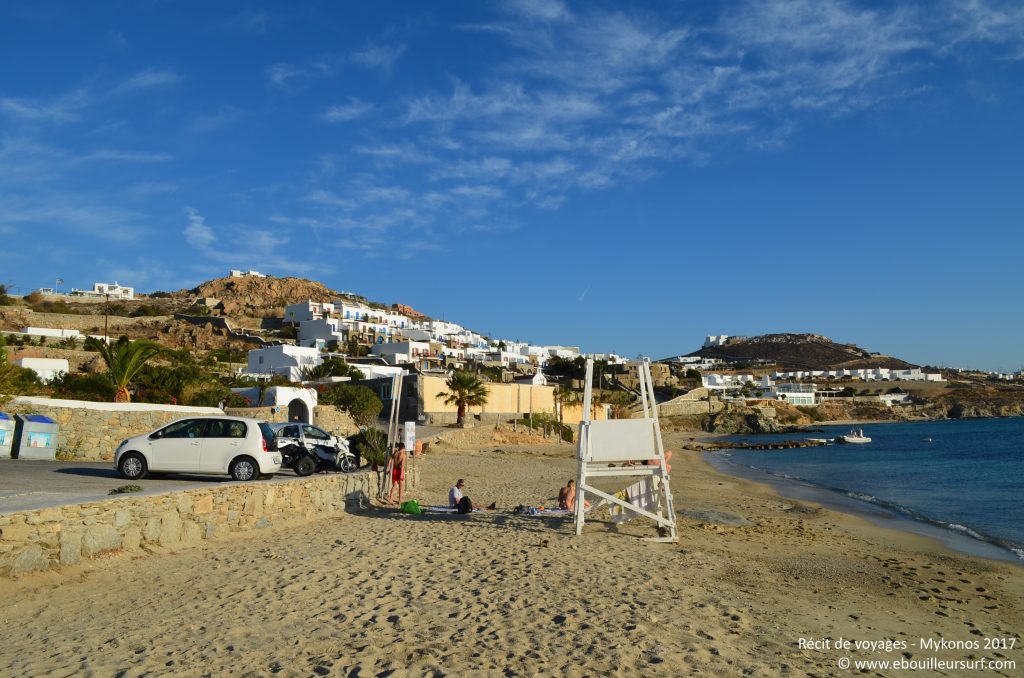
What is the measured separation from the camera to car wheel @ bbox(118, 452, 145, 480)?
→ 1291 cm

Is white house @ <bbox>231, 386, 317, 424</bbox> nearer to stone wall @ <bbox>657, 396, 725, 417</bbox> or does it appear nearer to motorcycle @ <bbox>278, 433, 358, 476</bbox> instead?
motorcycle @ <bbox>278, 433, 358, 476</bbox>

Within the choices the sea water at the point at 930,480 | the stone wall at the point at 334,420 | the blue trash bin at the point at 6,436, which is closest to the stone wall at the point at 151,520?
the blue trash bin at the point at 6,436

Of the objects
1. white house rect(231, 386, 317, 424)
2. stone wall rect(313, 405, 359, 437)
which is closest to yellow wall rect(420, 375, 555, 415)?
stone wall rect(313, 405, 359, 437)

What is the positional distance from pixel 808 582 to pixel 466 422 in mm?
31784

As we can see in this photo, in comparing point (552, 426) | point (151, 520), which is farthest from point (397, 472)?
point (552, 426)

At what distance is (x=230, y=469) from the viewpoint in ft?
42.5

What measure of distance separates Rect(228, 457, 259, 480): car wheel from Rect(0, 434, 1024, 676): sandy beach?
5.79ft

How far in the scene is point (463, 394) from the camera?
135 ft

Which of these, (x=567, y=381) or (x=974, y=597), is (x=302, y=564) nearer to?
(x=974, y=597)

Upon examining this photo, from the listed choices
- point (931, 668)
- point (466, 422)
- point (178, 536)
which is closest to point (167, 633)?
point (178, 536)

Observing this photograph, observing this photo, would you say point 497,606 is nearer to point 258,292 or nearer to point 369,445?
point 369,445

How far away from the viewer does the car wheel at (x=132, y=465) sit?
1291 cm

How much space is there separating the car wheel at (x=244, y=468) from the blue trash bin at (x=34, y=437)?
6.72 m

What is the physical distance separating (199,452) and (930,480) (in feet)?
96.5
